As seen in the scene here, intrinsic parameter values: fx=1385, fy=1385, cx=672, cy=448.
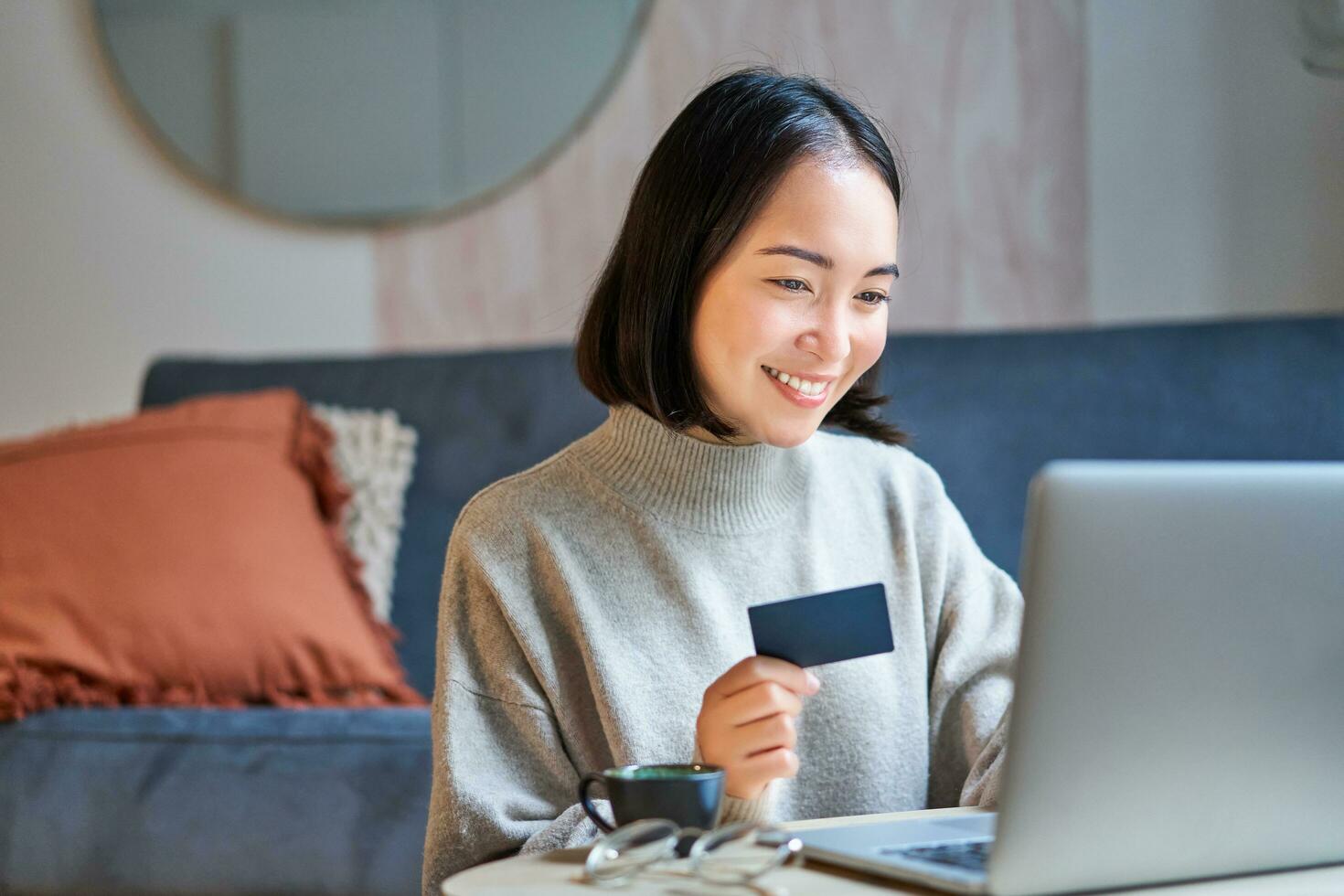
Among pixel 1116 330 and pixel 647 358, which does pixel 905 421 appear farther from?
pixel 647 358

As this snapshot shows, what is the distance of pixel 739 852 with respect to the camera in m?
0.77

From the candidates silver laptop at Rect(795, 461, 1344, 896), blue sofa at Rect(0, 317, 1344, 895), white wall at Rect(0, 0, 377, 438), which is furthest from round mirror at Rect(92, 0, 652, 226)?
silver laptop at Rect(795, 461, 1344, 896)

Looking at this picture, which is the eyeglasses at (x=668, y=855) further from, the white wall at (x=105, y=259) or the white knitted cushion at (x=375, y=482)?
the white wall at (x=105, y=259)

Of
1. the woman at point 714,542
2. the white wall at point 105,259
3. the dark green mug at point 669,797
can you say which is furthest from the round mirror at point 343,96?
the dark green mug at point 669,797

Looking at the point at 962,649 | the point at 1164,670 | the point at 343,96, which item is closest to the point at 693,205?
the point at 962,649

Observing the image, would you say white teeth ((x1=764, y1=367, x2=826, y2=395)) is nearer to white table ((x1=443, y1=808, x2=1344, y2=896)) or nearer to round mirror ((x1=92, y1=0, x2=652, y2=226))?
white table ((x1=443, y1=808, x2=1344, y2=896))

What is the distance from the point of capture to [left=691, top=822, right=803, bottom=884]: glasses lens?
2.32 ft

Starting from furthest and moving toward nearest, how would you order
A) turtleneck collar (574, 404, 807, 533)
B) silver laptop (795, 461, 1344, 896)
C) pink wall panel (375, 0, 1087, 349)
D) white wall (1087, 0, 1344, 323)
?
pink wall panel (375, 0, 1087, 349) → white wall (1087, 0, 1344, 323) → turtleneck collar (574, 404, 807, 533) → silver laptop (795, 461, 1344, 896)

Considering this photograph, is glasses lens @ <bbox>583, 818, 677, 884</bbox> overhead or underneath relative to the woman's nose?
underneath

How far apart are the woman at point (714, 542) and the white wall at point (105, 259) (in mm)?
1540

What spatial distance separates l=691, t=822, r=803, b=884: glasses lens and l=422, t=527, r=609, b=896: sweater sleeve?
0.16 m

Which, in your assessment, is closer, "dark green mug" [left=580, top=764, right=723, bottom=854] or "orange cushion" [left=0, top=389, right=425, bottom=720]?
"dark green mug" [left=580, top=764, right=723, bottom=854]

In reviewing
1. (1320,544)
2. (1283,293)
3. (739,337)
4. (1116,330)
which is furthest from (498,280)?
(1320,544)

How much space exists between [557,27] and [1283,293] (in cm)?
134
